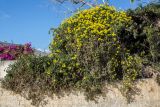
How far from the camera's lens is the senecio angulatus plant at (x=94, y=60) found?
7.58 m

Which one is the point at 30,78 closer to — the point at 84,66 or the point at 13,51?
the point at 84,66

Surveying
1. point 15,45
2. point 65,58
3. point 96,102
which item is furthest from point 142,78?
point 15,45

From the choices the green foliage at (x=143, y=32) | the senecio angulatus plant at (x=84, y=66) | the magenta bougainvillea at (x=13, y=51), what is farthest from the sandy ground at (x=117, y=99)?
the magenta bougainvillea at (x=13, y=51)

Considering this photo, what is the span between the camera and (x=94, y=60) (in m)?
7.65

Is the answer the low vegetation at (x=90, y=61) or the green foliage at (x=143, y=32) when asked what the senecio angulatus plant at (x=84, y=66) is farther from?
the green foliage at (x=143, y=32)

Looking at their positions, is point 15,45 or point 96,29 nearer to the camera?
point 96,29

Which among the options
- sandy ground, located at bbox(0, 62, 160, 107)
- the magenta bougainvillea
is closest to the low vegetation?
sandy ground, located at bbox(0, 62, 160, 107)

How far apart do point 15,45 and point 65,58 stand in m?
3.66

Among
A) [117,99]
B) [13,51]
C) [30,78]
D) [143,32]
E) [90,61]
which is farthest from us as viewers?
[13,51]

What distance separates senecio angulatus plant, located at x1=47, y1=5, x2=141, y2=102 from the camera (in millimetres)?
7582

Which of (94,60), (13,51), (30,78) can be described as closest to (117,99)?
(94,60)

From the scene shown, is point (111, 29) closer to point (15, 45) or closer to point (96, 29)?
point (96, 29)

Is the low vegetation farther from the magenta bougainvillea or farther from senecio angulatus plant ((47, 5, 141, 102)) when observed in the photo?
the magenta bougainvillea

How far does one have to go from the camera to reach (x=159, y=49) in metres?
7.94
